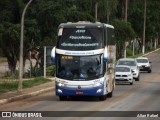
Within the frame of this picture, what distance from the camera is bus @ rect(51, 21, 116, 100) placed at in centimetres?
2706

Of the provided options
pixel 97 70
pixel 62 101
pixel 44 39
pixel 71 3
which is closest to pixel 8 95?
pixel 62 101

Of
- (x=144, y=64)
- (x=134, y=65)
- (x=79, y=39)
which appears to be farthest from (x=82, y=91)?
(x=144, y=64)

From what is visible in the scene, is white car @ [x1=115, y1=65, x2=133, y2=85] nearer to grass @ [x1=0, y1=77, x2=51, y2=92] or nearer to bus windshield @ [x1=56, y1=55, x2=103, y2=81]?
grass @ [x1=0, y1=77, x2=51, y2=92]

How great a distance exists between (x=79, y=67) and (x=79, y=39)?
1355 mm

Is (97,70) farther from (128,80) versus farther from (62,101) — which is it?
(128,80)

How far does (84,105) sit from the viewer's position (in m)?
25.2

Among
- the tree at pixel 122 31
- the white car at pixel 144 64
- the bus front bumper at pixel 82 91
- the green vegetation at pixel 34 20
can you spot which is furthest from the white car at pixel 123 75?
the tree at pixel 122 31

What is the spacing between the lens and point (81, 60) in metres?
27.2

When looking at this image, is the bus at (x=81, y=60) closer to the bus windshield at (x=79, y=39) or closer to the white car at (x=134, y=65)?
the bus windshield at (x=79, y=39)

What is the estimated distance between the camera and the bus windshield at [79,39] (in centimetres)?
2731

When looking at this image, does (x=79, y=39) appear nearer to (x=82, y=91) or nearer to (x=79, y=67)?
(x=79, y=67)

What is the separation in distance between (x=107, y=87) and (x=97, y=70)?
1.55 m

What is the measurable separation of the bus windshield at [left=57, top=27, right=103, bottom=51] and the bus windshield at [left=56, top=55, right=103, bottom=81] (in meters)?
0.48

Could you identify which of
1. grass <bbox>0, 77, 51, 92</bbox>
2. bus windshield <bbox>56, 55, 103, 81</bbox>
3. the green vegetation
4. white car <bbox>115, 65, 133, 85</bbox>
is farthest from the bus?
the green vegetation
